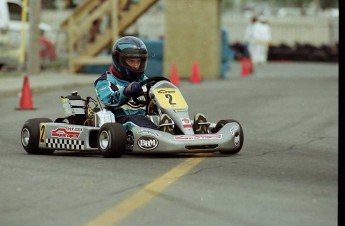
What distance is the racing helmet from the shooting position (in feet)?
41.5

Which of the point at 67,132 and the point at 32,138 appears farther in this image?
the point at 32,138

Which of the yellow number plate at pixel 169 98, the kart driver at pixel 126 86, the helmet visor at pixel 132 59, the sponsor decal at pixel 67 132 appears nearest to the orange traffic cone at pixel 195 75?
the kart driver at pixel 126 86

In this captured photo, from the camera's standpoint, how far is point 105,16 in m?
34.2

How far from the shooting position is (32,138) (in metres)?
12.4

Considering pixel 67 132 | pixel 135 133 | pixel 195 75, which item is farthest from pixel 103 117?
pixel 195 75

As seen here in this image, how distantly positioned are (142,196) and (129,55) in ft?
12.8

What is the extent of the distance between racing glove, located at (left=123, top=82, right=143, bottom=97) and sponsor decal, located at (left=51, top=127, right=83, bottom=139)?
0.61 meters

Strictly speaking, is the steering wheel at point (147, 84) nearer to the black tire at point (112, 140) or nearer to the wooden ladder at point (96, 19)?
the black tire at point (112, 140)

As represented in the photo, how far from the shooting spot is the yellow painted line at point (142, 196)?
7.79 m

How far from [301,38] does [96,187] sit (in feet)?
186

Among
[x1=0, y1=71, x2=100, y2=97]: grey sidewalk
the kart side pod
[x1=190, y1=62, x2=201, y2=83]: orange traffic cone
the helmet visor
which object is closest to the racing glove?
the kart side pod

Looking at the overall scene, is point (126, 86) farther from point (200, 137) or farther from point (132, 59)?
point (200, 137)

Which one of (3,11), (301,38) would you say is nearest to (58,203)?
(3,11)

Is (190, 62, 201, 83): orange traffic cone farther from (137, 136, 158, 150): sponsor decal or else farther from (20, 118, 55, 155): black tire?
(137, 136, 158, 150): sponsor decal
